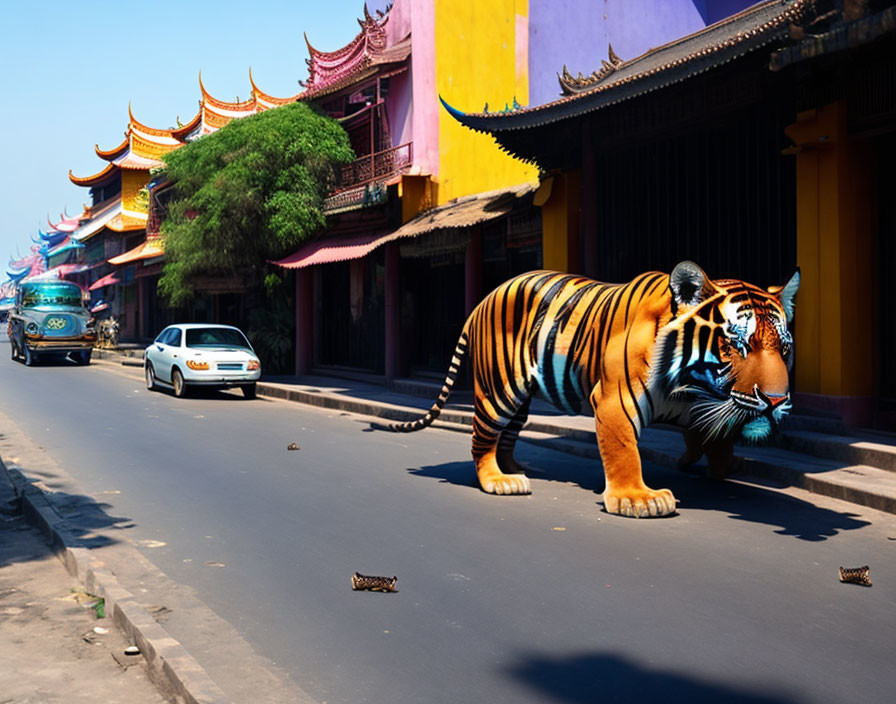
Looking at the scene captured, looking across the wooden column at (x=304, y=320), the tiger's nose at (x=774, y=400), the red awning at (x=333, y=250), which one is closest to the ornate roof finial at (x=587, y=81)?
the red awning at (x=333, y=250)

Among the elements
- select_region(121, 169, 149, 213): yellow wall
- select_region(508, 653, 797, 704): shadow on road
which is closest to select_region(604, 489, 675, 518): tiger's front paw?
select_region(508, 653, 797, 704): shadow on road

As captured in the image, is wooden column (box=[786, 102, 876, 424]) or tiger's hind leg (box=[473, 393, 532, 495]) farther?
wooden column (box=[786, 102, 876, 424])

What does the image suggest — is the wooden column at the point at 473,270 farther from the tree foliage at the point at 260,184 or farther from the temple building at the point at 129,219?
the temple building at the point at 129,219

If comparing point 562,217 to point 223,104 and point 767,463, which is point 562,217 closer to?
point 767,463

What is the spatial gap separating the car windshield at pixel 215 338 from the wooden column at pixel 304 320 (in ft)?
15.1

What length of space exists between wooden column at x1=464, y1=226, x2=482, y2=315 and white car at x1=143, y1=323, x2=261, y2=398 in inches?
195

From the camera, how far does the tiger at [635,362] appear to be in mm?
6910

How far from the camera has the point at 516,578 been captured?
18.8 ft

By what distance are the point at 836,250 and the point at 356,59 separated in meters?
16.4

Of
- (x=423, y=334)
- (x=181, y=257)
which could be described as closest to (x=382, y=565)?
(x=423, y=334)

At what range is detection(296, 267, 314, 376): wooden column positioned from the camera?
25.4 m

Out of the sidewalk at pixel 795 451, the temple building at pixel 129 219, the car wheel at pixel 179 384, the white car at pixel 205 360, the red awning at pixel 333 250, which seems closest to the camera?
the sidewalk at pixel 795 451

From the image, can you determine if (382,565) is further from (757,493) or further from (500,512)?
(757,493)

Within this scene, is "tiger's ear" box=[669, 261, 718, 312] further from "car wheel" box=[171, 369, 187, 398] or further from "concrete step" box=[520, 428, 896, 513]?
"car wheel" box=[171, 369, 187, 398]
